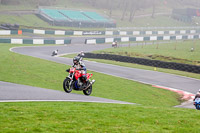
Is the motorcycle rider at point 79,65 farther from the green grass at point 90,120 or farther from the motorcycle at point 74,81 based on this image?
the green grass at point 90,120

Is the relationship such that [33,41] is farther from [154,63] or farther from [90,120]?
[90,120]

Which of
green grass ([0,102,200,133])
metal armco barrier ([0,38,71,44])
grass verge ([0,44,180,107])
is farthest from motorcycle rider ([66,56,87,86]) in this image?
metal armco barrier ([0,38,71,44])

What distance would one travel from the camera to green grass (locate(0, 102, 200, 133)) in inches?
317

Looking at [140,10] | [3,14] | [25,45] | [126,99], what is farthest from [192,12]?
[126,99]

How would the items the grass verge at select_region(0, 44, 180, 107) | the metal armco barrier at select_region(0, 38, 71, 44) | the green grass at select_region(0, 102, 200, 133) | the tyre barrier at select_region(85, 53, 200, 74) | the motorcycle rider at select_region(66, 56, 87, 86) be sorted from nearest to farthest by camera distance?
the green grass at select_region(0, 102, 200, 133), the motorcycle rider at select_region(66, 56, 87, 86), the grass verge at select_region(0, 44, 180, 107), the tyre barrier at select_region(85, 53, 200, 74), the metal armco barrier at select_region(0, 38, 71, 44)

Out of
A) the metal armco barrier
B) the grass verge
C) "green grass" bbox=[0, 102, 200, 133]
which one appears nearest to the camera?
"green grass" bbox=[0, 102, 200, 133]

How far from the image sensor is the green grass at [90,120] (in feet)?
26.4

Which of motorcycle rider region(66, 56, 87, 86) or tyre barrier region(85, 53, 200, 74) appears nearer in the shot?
motorcycle rider region(66, 56, 87, 86)

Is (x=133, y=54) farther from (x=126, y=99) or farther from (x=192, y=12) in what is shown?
(x=192, y=12)

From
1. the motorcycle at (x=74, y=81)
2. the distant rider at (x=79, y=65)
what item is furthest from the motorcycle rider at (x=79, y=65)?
the motorcycle at (x=74, y=81)

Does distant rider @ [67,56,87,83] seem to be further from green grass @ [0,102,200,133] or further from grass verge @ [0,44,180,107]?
green grass @ [0,102,200,133]

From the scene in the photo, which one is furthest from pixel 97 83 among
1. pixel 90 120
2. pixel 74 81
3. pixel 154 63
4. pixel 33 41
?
pixel 33 41

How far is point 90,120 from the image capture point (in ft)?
29.7

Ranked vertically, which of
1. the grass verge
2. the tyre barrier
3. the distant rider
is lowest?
the grass verge
